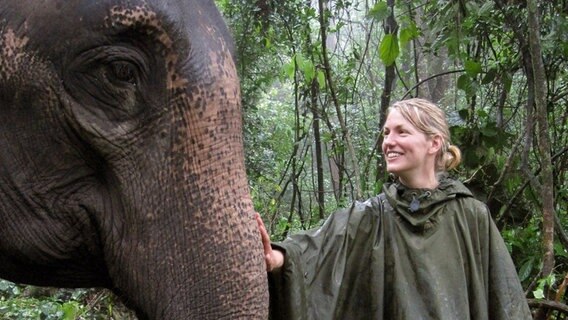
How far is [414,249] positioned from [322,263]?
33 centimetres

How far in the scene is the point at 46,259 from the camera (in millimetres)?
2102

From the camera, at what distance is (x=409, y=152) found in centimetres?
322

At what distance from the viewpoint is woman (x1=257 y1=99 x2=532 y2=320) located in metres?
3.16

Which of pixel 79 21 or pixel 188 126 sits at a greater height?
pixel 79 21

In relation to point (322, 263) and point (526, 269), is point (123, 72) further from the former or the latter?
point (526, 269)

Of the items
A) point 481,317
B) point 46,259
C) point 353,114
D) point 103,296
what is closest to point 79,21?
point 46,259

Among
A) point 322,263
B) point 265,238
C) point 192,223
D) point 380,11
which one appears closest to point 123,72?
point 192,223

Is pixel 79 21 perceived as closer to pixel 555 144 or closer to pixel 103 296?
pixel 103 296

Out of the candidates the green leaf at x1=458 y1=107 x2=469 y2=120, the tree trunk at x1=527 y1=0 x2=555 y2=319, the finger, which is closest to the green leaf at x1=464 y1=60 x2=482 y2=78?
the green leaf at x1=458 y1=107 x2=469 y2=120

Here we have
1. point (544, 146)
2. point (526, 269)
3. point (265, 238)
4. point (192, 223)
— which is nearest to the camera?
point (192, 223)

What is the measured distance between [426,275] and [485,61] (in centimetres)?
250

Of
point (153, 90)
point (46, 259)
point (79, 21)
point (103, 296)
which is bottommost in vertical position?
point (103, 296)

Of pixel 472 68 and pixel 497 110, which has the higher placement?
pixel 472 68

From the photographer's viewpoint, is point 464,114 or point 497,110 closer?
point 464,114
